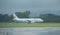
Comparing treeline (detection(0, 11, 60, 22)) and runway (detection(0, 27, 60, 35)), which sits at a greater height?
treeline (detection(0, 11, 60, 22))

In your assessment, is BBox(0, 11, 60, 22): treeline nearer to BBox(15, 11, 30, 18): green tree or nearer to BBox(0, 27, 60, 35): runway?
BBox(15, 11, 30, 18): green tree

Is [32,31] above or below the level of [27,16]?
below

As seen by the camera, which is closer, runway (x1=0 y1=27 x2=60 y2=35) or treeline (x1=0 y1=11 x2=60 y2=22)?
runway (x1=0 y1=27 x2=60 y2=35)

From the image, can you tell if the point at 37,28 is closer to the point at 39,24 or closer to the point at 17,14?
the point at 39,24

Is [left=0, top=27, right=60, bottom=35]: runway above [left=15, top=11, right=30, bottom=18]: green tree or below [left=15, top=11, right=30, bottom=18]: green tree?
below

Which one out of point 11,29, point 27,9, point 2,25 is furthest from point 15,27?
point 27,9

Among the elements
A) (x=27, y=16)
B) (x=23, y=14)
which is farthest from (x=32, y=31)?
(x=23, y=14)

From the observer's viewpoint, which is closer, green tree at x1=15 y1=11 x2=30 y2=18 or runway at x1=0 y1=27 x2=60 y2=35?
runway at x1=0 y1=27 x2=60 y2=35

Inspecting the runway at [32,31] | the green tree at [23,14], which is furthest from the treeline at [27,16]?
the runway at [32,31]

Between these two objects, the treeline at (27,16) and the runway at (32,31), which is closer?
the runway at (32,31)

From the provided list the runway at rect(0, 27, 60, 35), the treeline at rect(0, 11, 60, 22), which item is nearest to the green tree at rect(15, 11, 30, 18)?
the treeline at rect(0, 11, 60, 22)

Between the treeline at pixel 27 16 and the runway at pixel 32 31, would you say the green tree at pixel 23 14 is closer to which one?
the treeline at pixel 27 16

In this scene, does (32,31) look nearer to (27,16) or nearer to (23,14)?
(27,16)

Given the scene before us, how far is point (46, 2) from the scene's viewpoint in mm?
5699
